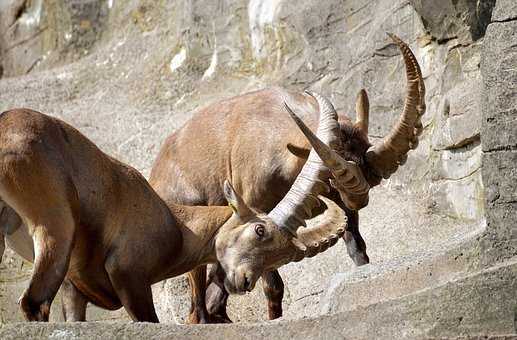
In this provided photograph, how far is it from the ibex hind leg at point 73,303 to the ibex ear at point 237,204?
148 cm

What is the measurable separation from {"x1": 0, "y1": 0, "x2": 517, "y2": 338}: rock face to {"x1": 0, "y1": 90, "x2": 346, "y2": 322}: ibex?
2.28ft

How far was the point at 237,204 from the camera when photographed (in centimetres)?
1099

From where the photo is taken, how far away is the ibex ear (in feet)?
36.0

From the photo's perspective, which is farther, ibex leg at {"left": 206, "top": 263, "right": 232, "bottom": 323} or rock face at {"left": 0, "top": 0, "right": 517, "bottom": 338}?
ibex leg at {"left": 206, "top": 263, "right": 232, "bottom": 323}

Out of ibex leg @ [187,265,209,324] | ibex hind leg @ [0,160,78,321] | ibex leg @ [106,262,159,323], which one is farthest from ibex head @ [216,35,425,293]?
ibex leg @ [187,265,209,324]

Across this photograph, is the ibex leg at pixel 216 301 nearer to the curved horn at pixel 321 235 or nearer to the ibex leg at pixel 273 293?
the ibex leg at pixel 273 293

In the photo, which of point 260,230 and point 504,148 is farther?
point 260,230

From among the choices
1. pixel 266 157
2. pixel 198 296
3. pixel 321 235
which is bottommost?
pixel 198 296

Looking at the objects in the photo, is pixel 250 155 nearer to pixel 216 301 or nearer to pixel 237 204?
pixel 216 301

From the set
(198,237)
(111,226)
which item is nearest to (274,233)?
(198,237)

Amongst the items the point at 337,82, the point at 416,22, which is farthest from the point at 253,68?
the point at 416,22

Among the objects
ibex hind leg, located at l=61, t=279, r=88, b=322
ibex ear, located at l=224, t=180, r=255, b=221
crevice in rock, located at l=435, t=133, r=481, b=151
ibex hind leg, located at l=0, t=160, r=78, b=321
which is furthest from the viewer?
crevice in rock, located at l=435, t=133, r=481, b=151

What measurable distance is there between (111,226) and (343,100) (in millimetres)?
7140

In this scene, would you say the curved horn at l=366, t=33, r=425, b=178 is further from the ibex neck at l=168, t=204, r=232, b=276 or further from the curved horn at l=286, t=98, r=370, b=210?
the ibex neck at l=168, t=204, r=232, b=276
